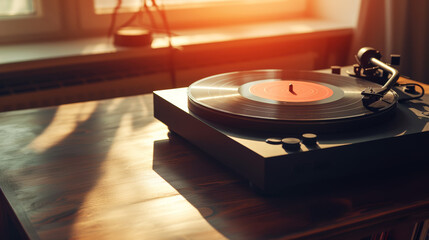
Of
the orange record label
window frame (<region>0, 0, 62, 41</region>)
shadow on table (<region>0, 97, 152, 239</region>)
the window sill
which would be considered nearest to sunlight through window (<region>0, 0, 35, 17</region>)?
window frame (<region>0, 0, 62, 41</region>)

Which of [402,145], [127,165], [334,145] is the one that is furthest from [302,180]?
[127,165]

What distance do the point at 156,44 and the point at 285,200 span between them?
1205 mm

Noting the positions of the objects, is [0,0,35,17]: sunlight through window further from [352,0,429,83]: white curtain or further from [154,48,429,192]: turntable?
[352,0,429,83]: white curtain

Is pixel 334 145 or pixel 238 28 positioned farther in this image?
pixel 238 28

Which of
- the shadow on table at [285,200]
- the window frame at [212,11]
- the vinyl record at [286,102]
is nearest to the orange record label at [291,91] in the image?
the vinyl record at [286,102]

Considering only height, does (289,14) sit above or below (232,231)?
above

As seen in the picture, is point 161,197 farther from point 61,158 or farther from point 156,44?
point 156,44

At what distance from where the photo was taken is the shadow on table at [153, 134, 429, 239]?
65 cm

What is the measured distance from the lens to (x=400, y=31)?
78.5 inches

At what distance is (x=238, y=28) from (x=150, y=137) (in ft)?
4.10

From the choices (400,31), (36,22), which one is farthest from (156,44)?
(400,31)

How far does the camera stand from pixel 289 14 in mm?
2373

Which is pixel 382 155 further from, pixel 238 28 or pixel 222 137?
pixel 238 28

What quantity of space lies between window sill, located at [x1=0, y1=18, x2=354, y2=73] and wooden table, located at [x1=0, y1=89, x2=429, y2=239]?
70 cm
